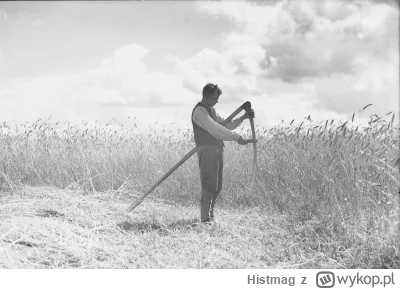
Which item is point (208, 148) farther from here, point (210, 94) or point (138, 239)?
point (138, 239)

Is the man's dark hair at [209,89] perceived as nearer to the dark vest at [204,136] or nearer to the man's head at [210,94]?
the man's head at [210,94]

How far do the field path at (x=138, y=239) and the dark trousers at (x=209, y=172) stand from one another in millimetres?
280

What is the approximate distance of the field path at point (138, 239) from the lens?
14.0 feet

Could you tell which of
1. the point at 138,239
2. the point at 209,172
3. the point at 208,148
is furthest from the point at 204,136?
the point at 138,239

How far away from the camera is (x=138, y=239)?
5062 millimetres

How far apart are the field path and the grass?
0.6 inches

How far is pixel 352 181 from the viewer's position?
241 inches

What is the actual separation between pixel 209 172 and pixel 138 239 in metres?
1.20

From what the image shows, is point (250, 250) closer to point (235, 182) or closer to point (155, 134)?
point (235, 182)

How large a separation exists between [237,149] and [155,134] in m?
2.34
